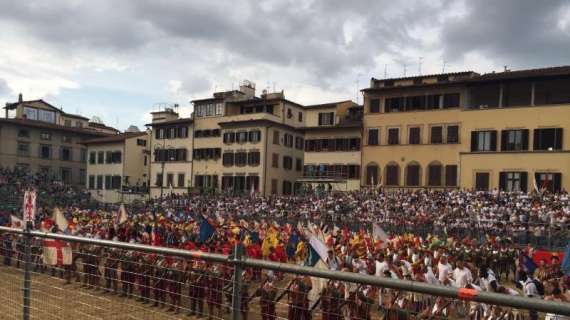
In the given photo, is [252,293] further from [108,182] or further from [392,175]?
[108,182]

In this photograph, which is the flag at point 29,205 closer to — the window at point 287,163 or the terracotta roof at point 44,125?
the window at point 287,163

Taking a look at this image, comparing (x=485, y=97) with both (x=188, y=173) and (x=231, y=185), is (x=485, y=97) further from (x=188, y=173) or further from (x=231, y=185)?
(x=188, y=173)

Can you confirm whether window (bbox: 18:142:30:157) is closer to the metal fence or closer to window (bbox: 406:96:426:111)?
window (bbox: 406:96:426:111)

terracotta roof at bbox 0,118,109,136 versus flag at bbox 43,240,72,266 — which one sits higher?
terracotta roof at bbox 0,118,109,136

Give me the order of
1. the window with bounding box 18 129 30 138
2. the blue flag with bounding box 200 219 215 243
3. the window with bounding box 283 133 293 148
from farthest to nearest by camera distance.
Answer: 1. the window with bounding box 18 129 30 138
2. the window with bounding box 283 133 293 148
3. the blue flag with bounding box 200 219 215 243

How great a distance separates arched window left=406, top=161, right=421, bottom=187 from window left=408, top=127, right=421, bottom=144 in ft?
6.09

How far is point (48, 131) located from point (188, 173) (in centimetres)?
2374

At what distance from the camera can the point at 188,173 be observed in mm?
62719

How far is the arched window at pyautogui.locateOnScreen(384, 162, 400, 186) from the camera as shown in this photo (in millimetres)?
47219

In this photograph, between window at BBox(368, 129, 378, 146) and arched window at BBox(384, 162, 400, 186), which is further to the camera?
window at BBox(368, 129, 378, 146)

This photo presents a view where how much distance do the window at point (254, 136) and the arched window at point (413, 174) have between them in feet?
55.0

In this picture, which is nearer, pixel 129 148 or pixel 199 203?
pixel 199 203

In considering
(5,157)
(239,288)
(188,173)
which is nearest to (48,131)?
(5,157)

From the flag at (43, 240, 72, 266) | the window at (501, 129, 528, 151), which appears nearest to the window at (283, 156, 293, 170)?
the window at (501, 129, 528, 151)
